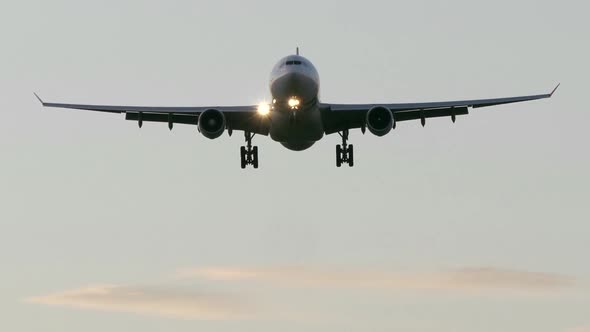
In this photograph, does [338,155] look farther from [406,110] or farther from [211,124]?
[211,124]

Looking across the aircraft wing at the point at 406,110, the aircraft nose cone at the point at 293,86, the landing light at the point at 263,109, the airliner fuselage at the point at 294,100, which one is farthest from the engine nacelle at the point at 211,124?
the aircraft wing at the point at 406,110

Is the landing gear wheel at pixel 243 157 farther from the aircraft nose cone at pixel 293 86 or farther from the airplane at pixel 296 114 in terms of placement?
the aircraft nose cone at pixel 293 86

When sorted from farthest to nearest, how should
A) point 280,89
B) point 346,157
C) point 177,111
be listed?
point 346,157 → point 177,111 → point 280,89

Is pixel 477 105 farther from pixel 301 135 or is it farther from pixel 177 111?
pixel 177 111

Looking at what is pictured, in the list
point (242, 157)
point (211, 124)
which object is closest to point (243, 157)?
point (242, 157)

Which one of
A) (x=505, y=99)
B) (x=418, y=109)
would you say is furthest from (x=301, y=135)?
(x=505, y=99)

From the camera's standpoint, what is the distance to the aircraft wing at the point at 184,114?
5675cm

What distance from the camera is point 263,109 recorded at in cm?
5581

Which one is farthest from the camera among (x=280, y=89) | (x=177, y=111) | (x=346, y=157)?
(x=346, y=157)

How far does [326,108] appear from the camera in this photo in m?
55.9

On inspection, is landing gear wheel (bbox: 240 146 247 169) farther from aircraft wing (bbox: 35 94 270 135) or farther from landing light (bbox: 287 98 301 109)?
landing light (bbox: 287 98 301 109)

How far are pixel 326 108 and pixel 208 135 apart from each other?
17.5 feet

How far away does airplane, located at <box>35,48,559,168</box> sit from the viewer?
5344 centimetres

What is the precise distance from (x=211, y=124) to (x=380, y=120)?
737 centimetres
